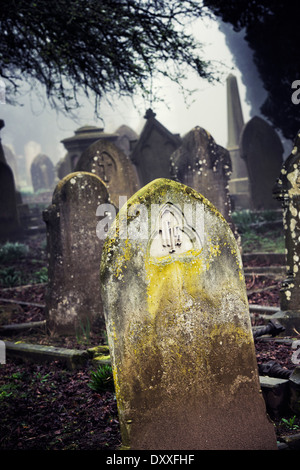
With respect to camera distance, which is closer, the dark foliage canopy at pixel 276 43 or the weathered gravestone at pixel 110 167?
the weathered gravestone at pixel 110 167

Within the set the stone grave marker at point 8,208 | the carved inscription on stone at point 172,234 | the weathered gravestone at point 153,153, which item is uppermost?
the weathered gravestone at point 153,153

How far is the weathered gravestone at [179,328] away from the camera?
2705 millimetres

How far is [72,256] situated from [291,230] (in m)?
2.72

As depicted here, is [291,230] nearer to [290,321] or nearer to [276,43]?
[290,321]

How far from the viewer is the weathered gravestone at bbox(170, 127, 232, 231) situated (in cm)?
913

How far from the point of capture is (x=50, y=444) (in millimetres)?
3230

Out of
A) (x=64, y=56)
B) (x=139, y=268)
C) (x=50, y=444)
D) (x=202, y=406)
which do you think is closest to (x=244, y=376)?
(x=202, y=406)

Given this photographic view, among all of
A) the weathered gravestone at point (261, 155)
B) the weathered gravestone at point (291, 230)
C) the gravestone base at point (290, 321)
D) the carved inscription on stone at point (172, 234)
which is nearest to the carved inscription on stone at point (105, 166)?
the weathered gravestone at point (291, 230)

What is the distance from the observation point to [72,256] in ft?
20.4

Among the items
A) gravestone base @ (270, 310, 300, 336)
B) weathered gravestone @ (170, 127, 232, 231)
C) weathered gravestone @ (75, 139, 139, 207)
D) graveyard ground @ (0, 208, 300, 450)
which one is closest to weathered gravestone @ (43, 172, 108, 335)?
graveyard ground @ (0, 208, 300, 450)

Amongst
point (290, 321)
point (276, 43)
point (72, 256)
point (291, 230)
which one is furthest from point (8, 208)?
point (290, 321)

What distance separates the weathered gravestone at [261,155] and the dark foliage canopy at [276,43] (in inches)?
90.2

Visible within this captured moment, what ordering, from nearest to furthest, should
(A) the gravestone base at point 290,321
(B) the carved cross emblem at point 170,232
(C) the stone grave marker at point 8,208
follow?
(B) the carved cross emblem at point 170,232 → (A) the gravestone base at point 290,321 → (C) the stone grave marker at point 8,208

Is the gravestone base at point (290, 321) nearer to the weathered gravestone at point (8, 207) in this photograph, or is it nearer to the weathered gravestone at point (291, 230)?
the weathered gravestone at point (291, 230)
